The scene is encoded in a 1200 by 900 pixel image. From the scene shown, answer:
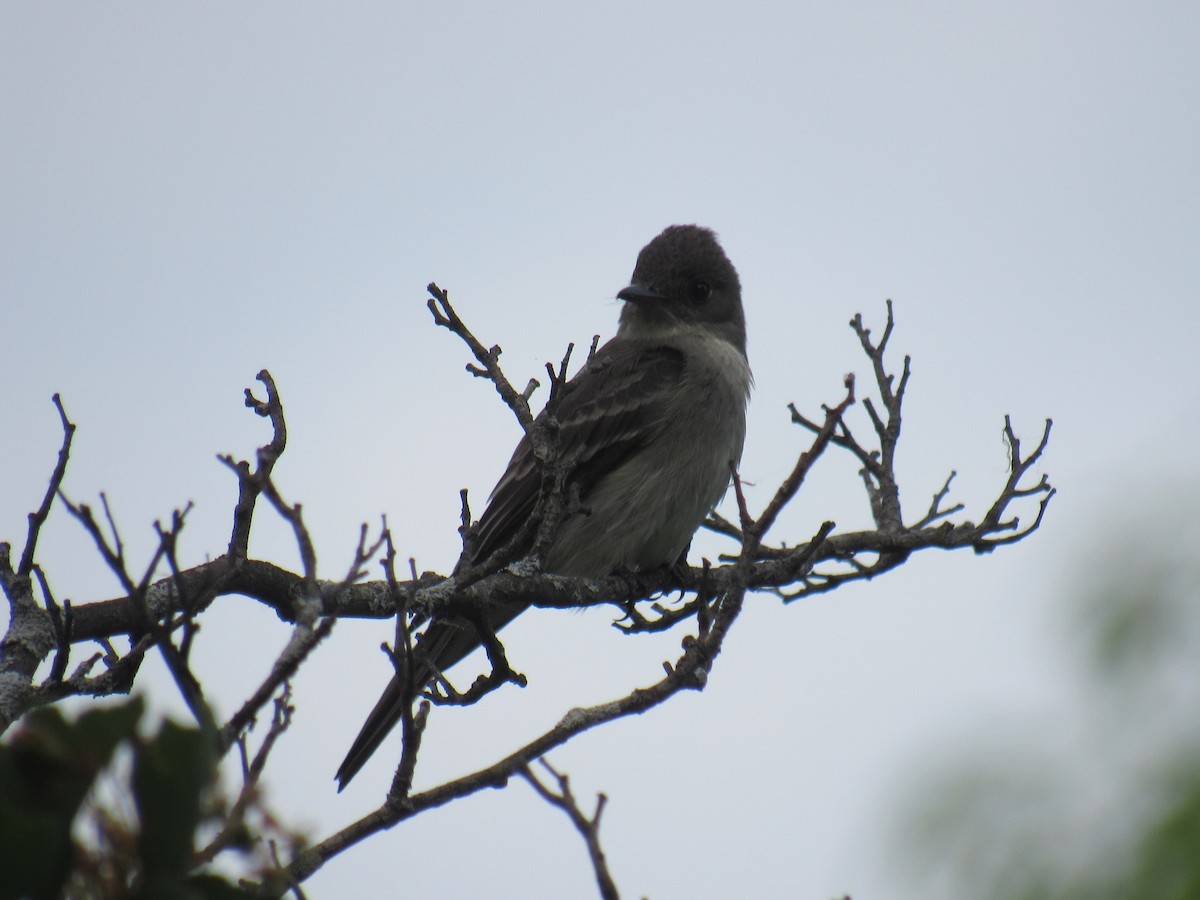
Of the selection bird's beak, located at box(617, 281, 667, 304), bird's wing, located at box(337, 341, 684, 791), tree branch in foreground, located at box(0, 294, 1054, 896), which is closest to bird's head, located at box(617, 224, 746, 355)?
bird's beak, located at box(617, 281, 667, 304)

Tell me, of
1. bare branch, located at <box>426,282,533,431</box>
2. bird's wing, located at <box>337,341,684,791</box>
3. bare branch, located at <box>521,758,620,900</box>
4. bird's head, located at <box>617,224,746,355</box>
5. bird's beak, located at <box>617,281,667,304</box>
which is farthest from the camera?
bird's head, located at <box>617,224,746,355</box>

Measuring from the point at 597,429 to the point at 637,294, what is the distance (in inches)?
52.3

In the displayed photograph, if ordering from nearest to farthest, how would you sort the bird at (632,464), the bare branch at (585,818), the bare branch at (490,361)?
1. the bare branch at (585,818)
2. the bare branch at (490,361)
3. the bird at (632,464)

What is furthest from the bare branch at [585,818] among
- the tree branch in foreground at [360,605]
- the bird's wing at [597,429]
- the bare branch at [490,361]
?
the bird's wing at [597,429]

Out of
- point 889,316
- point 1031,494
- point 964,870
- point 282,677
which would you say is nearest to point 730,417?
point 889,316

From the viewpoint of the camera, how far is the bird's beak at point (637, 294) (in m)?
8.53

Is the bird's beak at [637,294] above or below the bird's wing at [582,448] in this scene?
above

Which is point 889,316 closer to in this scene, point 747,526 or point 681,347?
point 681,347

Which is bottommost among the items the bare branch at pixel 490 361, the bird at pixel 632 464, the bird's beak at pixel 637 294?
the bare branch at pixel 490 361

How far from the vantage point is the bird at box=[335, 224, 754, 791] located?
7.09 m

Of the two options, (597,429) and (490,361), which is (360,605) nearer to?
(490,361)

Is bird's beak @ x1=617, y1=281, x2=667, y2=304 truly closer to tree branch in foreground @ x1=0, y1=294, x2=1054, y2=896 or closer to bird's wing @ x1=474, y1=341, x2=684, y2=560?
bird's wing @ x1=474, y1=341, x2=684, y2=560

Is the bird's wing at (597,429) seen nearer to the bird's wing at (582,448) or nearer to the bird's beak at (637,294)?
the bird's wing at (582,448)

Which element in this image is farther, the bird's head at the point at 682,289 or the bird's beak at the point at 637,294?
the bird's head at the point at 682,289
